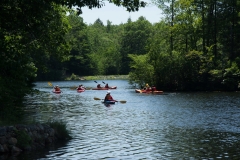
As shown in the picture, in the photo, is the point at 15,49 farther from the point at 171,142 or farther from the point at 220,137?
the point at 220,137

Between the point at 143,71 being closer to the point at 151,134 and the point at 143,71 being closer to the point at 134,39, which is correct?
the point at 151,134

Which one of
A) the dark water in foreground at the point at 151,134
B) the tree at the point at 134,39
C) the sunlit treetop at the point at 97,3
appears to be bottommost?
the dark water in foreground at the point at 151,134

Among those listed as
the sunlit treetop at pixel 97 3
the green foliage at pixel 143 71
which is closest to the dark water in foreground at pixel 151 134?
the sunlit treetop at pixel 97 3

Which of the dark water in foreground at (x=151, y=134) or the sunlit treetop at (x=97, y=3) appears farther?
the dark water in foreground at (x=151, y=134)

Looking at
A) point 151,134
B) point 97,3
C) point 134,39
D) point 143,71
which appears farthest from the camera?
point 134,39

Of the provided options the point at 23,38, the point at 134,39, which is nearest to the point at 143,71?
the point at 23,38

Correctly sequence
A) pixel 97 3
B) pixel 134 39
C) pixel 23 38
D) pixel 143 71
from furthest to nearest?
pixel 134 39, pixel 143 71, pixel 23 38, pixel 97 3

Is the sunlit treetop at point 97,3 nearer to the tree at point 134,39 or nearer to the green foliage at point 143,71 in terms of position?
the green foliage at point 143,71

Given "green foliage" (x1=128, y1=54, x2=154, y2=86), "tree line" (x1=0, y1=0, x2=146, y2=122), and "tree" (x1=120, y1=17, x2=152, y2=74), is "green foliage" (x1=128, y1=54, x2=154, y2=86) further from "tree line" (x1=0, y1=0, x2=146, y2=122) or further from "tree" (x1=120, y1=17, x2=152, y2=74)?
"tree" (x1=120, y1=17, x2=152, y2=74)

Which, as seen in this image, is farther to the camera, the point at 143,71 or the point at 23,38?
the point at 143,71

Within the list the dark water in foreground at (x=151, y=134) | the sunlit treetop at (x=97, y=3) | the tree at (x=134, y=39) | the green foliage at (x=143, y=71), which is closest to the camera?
the sunlit treetop at (x=97, y=3)

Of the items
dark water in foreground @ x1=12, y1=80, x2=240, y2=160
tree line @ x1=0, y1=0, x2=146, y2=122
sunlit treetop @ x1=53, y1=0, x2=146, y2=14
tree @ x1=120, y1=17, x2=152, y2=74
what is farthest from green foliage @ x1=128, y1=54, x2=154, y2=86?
tree @ x1=120, y1=17, x2=152, y2=74

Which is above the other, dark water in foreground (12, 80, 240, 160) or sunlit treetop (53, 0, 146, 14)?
sunlit treetop (53, 0, 146, 14)

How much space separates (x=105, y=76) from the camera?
336 ft
